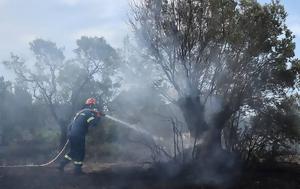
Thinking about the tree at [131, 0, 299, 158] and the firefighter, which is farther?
the tree at [131, 0, 299, 158]

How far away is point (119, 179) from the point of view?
11.5 metres

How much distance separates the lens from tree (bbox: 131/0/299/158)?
1371cm

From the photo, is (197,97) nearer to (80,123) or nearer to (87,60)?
(80,123)

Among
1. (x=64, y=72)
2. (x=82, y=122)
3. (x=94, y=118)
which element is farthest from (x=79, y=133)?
(x=64, y=72)

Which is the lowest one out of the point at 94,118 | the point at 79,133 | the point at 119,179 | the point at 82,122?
the point at 119,179

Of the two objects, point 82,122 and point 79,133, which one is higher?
point 82,122

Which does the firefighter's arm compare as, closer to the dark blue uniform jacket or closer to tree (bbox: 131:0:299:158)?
the dark blue uniform jacket

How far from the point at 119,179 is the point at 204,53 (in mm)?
5293

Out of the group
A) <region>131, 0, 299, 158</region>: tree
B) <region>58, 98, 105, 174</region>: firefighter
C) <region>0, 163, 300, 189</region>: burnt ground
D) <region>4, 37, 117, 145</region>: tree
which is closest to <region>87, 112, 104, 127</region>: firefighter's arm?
<region>58, 98, 105, 174</region>: firefighter

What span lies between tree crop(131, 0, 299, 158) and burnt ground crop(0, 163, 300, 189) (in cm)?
159

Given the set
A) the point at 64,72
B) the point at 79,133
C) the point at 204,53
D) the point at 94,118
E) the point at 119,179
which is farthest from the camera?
the point at 64,72

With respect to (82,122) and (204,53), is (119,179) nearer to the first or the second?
(82,122)

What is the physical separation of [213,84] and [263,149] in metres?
3.44

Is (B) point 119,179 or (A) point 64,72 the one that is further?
(A) point 64,72
